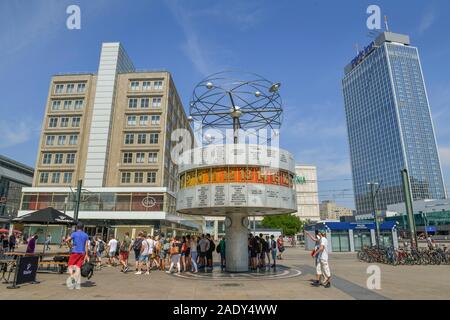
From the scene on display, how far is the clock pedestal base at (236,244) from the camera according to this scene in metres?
15.8

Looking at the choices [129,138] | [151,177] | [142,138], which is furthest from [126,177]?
[142,138]

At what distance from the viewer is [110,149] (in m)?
55.8

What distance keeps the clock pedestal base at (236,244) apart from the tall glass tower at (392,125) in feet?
533

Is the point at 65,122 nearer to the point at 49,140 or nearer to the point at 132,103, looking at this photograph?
the point at 49,140

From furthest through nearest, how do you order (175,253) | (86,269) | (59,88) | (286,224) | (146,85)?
(286,224) → (59,88) → (146,85) → (175,253) → (86,269)

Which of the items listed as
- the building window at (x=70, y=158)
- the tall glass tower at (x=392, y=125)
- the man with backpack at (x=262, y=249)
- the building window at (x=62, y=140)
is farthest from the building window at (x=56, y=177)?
the tall glass tower at (x=392, y=125)

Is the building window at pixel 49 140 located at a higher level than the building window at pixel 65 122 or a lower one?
lower

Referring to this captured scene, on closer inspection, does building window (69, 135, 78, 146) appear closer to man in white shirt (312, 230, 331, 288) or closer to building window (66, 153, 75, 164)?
building window (66, 153, 75, 164)

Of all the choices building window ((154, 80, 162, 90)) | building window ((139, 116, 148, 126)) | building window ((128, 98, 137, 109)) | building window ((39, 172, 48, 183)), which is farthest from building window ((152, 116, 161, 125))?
building window ((39, 172, 48, 183))

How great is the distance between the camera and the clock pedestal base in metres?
15.8

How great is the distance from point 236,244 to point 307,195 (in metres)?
120

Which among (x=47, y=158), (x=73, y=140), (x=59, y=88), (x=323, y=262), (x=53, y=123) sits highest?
(x=59, y=88)

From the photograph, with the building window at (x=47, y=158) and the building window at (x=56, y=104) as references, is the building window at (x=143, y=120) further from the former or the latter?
the building window at (x=47, y=158)

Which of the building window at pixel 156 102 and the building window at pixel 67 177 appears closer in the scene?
the building window at pixel 67 177
